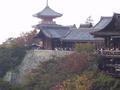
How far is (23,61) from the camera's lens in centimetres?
4053

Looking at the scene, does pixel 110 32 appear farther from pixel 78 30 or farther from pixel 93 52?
pixel 78 30

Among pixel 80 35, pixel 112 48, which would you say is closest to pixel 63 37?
pixel 80 35

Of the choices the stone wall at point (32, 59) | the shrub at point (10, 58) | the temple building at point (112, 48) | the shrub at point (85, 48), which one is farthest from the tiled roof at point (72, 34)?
the temple building at point (112, 48)

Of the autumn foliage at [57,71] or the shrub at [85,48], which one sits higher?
the shrub at [85,48]

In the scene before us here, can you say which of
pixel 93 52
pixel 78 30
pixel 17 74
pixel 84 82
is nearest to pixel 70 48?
pixel 78 30

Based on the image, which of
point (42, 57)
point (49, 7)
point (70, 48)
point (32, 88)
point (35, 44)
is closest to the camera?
point (32, 88)

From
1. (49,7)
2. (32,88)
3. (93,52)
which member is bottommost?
(32,88)

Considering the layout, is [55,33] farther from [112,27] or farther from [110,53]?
[110,53]

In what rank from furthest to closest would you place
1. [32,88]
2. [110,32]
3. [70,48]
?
1. [70,48]
2. [32,88]
3. [110,32]

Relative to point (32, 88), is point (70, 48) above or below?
above

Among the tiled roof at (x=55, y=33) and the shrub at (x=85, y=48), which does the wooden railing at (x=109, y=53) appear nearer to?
the shrub at (x=85, y=48)

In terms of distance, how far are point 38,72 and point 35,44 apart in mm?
12640

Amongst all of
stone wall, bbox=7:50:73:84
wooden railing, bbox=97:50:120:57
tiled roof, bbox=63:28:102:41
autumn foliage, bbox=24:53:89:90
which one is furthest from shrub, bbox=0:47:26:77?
wooden railing, bbox=97:50:120:57

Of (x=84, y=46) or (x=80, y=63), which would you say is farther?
(x=84, y=46)
